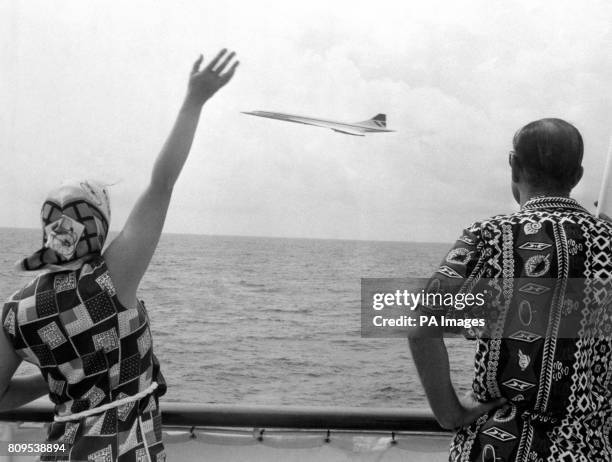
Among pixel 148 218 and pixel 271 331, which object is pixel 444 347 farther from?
pixel 271 331

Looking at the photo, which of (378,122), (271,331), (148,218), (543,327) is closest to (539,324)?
(543,327)

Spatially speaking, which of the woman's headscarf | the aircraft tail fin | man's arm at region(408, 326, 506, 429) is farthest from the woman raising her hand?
the aircraft tail fin

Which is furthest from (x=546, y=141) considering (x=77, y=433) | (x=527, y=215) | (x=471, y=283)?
(x=77, y=433)

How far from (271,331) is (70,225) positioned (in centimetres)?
3165

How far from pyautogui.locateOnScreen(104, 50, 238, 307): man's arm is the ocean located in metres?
0.14

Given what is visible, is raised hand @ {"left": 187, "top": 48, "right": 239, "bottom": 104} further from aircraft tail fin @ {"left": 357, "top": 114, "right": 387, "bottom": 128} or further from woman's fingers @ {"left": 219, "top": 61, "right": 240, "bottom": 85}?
aircraft tail fin @ {"left": 357, "top": 114, "right": 387, "bottom": 128}

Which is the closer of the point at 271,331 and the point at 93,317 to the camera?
the point at 93,317

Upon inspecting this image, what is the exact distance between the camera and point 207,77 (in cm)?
96

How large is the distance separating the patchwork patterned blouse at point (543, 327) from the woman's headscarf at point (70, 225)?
46cm

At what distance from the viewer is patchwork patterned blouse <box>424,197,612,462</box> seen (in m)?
0.89

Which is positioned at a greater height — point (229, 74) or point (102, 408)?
point (229, 74)

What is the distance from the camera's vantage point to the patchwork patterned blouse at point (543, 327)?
89 cm

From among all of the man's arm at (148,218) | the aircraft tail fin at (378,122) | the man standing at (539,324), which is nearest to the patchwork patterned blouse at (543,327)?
the man standing at (539,324)

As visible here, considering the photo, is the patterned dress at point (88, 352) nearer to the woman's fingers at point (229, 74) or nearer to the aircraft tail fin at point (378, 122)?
the woman's fingers at point (229, 74)
